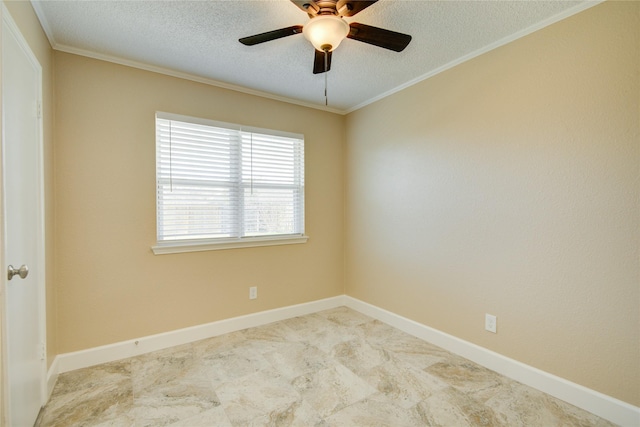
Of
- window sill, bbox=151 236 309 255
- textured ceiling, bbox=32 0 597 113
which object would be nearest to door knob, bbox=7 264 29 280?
window sill, bbox=151 236 309 255

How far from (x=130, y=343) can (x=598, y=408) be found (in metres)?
3.27

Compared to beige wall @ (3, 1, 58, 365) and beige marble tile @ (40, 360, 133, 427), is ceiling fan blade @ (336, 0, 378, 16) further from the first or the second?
beige marble tile @ (40, 360, 133, 427)

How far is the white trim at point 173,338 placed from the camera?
2316 millimetres

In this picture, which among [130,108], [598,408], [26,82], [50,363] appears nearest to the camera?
[26,82]

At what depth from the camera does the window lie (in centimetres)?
267

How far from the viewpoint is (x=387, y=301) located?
3209 mm

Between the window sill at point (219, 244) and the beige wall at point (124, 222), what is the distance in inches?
2.2

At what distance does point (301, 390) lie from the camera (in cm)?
204

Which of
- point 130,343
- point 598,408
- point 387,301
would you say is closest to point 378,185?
point 387,301

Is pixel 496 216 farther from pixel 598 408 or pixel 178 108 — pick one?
pixel 178 108


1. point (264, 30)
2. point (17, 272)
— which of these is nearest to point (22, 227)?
point (17, 272)

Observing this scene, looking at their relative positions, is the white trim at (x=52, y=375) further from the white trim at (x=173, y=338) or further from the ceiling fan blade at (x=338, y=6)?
the ceiling fan blade at (x=338, y=6)

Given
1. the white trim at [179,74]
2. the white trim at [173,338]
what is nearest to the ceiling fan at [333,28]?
the white trim at [179,74]

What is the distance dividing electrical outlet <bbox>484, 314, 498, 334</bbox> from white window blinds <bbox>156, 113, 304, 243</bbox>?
1.97 m
